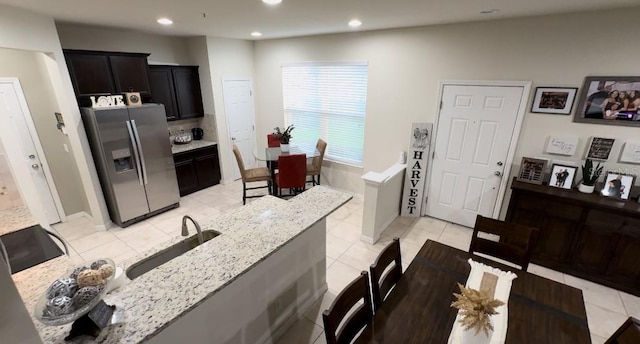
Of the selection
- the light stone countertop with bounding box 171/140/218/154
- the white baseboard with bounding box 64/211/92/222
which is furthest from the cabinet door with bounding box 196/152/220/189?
the white baseboard with bounding box 64/211/92/222

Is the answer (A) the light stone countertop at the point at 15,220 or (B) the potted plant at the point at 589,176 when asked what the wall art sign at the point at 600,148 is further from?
(A) the light stone countertop at the point at 15,220

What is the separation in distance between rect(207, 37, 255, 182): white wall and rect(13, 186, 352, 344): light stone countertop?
336cm

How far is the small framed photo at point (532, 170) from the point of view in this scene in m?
3.11

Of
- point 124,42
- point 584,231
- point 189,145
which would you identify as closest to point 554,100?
point 584,231

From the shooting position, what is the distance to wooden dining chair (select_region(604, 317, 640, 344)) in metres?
1.28

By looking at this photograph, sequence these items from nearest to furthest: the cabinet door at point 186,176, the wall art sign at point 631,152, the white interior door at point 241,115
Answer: the wall art sign at point 631,152
the cabinet door at point 186,176
the white interior door at point 241,115

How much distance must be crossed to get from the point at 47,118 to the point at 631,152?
22.7 ft

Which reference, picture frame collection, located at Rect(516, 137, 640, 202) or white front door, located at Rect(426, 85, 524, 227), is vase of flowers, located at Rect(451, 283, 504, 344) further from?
white front door, located at Rect(426, 85, 524, 227)

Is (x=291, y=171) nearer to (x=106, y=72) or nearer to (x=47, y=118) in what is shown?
(x=106, y=72)

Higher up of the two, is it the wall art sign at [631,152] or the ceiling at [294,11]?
the ceiling at [294,11]

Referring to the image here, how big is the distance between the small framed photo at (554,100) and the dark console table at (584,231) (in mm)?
854

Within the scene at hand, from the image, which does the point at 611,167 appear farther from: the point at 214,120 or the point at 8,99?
the point at 8,99

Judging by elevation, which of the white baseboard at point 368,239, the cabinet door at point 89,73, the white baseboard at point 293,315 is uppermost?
the cabinet door at point 89,73

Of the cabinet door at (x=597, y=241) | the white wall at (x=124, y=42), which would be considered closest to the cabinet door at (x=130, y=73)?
the white wall at (x=124, y=42)
